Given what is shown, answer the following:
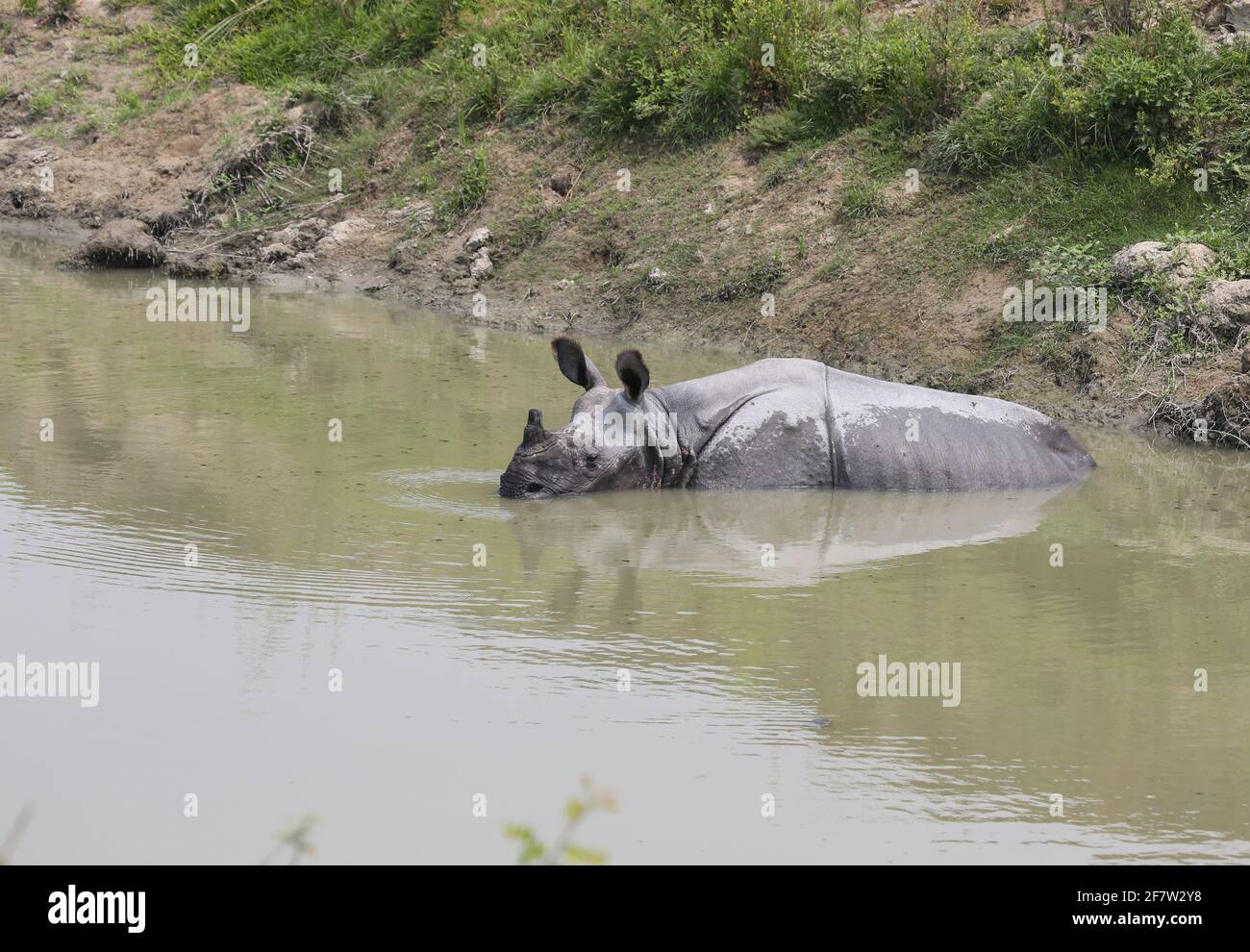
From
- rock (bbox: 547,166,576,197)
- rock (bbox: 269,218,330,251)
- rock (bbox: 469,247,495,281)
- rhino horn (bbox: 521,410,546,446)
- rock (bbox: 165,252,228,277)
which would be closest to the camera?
rhino horn (bbox: 521,410,546,446)

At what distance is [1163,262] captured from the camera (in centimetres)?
1122

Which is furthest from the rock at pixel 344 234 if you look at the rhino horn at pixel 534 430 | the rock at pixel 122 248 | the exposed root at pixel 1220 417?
the exposed root at pixel 1220 417

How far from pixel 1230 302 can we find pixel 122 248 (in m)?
10.7

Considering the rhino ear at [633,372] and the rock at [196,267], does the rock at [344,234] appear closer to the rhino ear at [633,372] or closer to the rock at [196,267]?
the rock at [196,267]

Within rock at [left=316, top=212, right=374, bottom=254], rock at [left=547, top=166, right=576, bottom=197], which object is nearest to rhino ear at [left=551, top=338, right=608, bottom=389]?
rock at [left=547, top=166, right=576, bottom=197]

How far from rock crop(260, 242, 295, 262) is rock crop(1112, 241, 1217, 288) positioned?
8476 mm

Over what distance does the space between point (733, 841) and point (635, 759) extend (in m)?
0.61

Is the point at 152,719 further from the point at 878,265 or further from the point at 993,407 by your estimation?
the point at 878,265

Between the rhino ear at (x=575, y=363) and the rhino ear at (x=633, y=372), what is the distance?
0.30 meters

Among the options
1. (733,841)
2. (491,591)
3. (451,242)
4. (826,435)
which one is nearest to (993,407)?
(826,435)

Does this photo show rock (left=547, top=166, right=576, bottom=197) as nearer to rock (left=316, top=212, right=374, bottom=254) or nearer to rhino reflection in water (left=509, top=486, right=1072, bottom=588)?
rock (left=316, top=212, right=374, bottom=254)

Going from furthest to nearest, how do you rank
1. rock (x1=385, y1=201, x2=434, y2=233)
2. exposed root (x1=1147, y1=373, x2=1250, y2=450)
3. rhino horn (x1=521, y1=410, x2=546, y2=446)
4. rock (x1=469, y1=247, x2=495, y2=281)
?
rock (x1=385, y1=201, x2=434, y2=233), rock (x1=469, y1=247, x2=495, y2=281), exposed root (x1=1147, y1=373, x2=1250, y2=450), rhino horn (x1=521, y1=410, x2=546, y2=446)

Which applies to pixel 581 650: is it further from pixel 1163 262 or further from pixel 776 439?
pixel 1163 262

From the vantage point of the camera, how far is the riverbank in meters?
11.7
